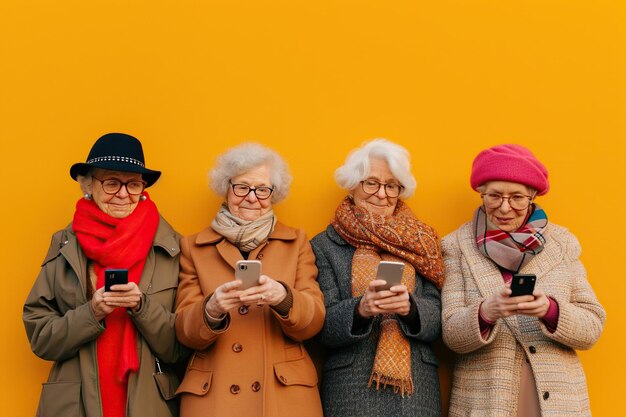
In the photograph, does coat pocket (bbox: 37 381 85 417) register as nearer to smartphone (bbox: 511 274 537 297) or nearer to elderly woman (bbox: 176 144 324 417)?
elderly woman (bbox: 176 144 324 417)

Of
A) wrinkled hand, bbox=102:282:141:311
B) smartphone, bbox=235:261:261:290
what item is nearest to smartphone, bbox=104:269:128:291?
wrinkled hand, bbox=102:282:141:311

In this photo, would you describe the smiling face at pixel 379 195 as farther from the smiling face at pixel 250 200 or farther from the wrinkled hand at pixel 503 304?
the wrinkled hand at pixel 503 304

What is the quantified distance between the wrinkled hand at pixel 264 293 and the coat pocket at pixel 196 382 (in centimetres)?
58

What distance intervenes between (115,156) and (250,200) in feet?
2.73

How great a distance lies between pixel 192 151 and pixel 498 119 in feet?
6.86

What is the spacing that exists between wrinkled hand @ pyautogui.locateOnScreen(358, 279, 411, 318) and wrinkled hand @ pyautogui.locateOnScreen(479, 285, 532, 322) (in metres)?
0.45

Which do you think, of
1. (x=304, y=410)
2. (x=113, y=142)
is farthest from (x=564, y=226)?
(x=113, y=142)

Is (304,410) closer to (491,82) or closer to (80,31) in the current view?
(491,82)

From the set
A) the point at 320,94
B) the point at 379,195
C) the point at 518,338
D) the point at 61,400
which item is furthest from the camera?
the point at 320,94

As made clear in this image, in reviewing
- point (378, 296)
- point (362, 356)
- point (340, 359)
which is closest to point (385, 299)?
point (378, 296)

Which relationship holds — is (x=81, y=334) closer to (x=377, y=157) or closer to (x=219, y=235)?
(x=219, y=235)

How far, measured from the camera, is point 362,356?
480 cm

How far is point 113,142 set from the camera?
491cm

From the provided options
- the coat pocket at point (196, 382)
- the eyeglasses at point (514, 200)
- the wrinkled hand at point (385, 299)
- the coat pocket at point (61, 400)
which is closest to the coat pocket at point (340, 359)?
the wrinkled hand at point (385, 299)
